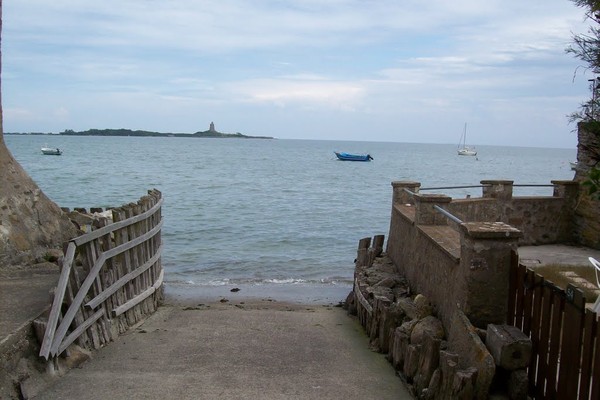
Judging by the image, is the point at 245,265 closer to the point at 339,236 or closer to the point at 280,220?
the point at 339,236

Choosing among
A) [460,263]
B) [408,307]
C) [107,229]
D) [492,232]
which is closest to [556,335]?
[492,232]

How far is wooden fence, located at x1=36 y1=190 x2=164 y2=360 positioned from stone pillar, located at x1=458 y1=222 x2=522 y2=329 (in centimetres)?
465

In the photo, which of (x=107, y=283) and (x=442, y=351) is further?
(x=107, y=283)

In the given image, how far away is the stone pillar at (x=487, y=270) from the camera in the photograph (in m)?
6.47

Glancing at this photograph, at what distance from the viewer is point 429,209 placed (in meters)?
10.1

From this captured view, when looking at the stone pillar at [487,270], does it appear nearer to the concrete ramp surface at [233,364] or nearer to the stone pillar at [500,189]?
the concrete ramp surface at [233,364]

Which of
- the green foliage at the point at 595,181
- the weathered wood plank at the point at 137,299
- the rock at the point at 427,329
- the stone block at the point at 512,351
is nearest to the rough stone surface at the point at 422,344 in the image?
the rock at the point at 427,329

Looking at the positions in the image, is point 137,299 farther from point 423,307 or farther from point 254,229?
point 254,229

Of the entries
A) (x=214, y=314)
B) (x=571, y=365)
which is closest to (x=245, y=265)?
(x=214, y=314)

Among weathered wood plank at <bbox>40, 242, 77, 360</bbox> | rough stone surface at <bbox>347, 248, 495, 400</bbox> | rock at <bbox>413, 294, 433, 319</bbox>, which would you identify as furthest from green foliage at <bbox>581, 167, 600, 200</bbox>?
weathered wood plank at <bbox>40, 242, 77, 360</bbox>

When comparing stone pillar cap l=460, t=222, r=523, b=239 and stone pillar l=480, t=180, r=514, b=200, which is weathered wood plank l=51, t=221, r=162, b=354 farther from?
stone pillar l=480, t=180, r=514, b=200

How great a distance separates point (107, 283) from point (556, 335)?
19.3ft

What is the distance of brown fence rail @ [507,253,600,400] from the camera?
16.1 ft

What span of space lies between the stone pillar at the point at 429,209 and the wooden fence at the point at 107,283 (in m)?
4.61
